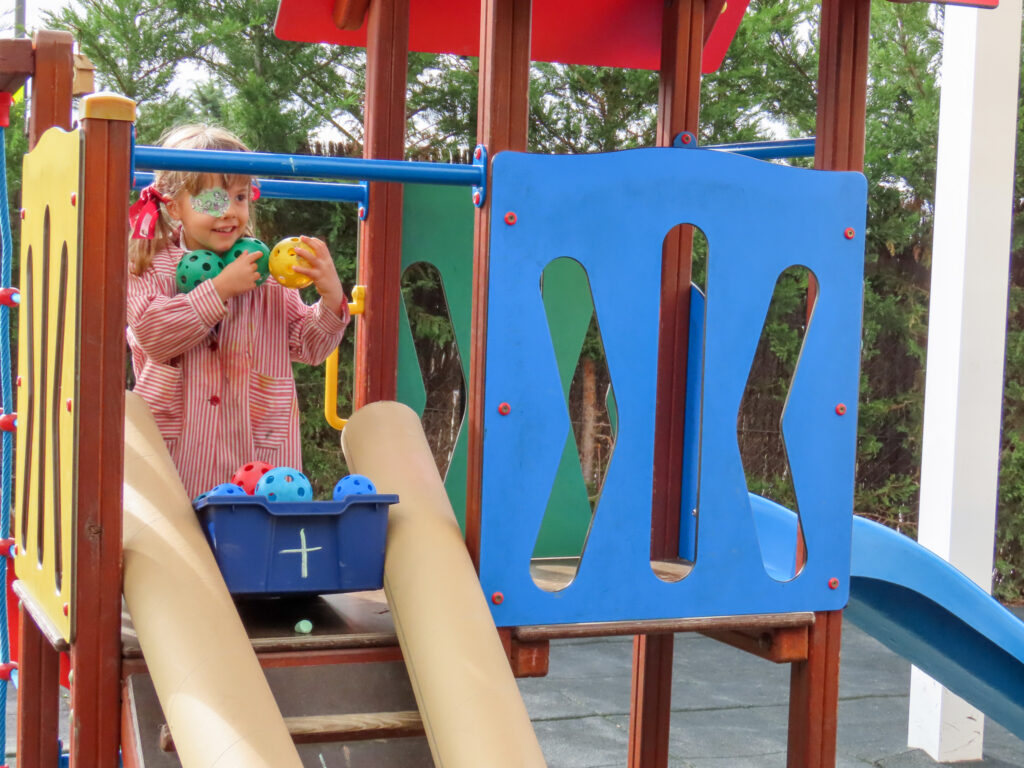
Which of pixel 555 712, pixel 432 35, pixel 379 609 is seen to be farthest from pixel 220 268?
pixel 555 712

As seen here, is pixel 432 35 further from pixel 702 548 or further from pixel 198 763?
pixel 198 763

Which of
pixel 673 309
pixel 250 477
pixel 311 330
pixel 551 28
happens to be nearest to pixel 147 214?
pixel 311 330

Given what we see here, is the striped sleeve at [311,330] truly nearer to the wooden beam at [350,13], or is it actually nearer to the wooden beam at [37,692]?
the wooden beam at [37,692]

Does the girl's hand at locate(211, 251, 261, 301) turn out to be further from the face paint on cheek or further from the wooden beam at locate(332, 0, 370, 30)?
the wooden beam at locate(332, 0, 370, 30)

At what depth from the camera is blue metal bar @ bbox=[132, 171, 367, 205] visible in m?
2.84

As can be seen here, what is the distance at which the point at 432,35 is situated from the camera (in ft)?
11.3

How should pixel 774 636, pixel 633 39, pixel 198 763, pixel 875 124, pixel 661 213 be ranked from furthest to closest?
pixel 875 124, pixel 633 39, pixel 774 636, pixel 661 213, pixel 198 763

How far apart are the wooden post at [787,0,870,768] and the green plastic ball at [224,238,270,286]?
1.04 meters

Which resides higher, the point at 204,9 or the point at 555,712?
the point at 204,9

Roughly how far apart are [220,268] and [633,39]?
1621mm

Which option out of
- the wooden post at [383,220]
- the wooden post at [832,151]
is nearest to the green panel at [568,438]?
the wooden post at [383,220]

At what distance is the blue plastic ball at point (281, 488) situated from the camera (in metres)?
1.95

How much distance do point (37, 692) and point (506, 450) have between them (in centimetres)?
122

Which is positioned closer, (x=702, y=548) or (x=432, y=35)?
(x=702, y=548)
